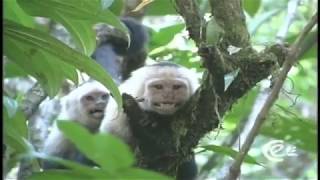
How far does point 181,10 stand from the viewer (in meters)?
1.43

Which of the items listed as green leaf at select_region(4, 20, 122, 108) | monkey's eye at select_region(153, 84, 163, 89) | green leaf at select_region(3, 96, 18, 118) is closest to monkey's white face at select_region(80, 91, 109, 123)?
monkey's eye at select_region(153, 84, 163, 89)

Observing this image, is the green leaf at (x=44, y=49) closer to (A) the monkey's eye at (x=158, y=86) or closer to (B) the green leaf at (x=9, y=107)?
(B) the green leaf at (x=9, y=107)

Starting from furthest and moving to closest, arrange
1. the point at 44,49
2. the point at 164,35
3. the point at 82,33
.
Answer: the point at 164,35
the point at 82,33
the point at 44,49

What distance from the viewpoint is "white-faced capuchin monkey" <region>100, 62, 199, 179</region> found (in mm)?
2061

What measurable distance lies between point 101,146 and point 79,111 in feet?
8.46

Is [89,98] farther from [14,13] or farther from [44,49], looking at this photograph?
[44,49]

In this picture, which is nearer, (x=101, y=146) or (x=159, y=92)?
(x=101, y=146)

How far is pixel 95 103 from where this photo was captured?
9.98 feet

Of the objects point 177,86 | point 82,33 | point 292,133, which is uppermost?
point 82,33

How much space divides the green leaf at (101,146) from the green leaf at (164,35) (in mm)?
1956

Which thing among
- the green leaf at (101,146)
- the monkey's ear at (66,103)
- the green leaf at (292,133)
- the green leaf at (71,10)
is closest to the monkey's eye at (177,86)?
the green leaf at (292,133)

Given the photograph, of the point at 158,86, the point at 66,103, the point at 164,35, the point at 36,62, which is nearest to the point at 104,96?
the point at 66,103

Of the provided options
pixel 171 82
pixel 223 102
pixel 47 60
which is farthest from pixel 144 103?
pixel 47 60

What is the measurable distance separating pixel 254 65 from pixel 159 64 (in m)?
0.86
